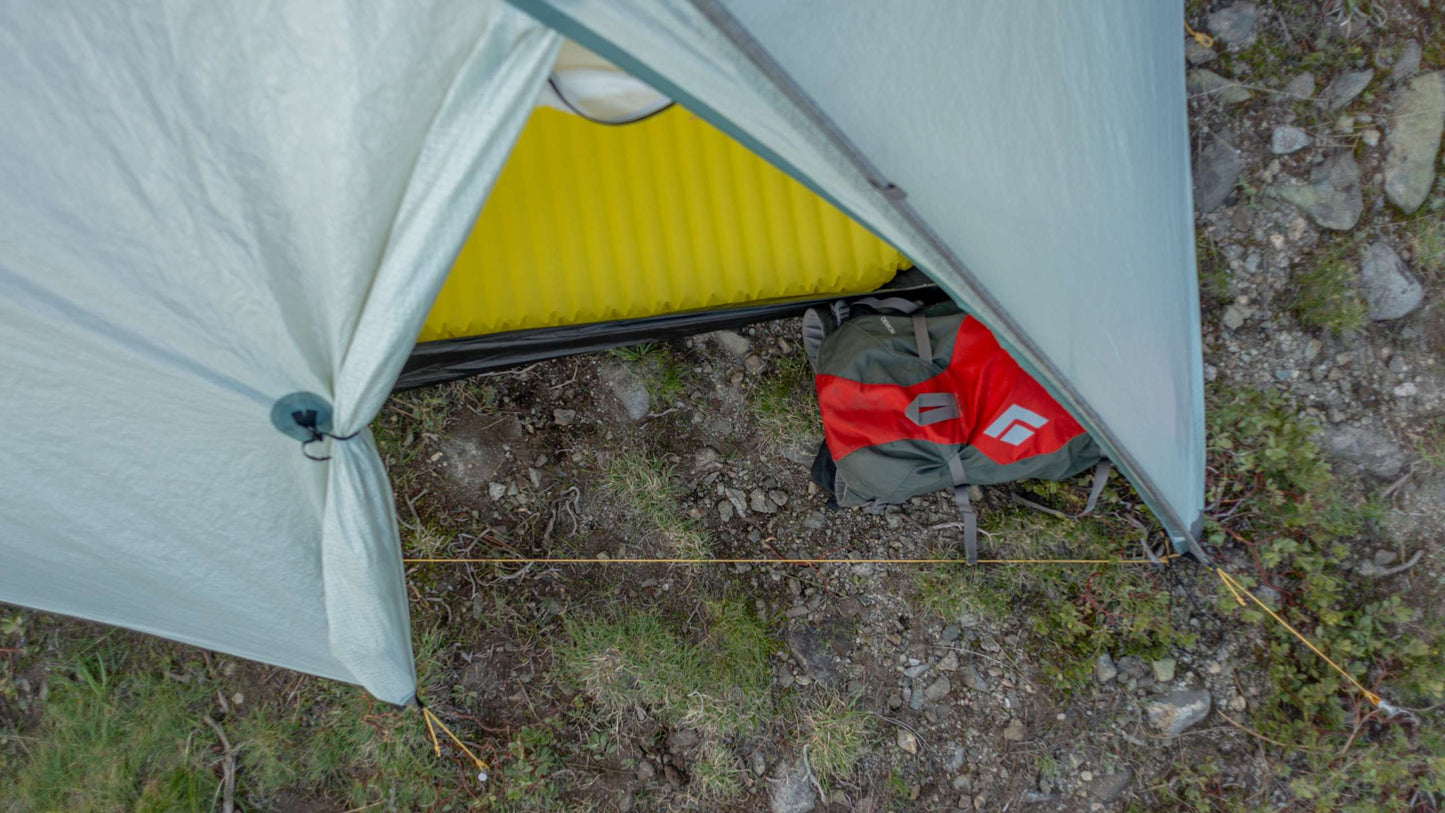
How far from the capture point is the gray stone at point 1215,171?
2.34 meters

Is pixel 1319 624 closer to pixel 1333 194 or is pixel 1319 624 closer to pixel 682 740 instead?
pixel 1333 194

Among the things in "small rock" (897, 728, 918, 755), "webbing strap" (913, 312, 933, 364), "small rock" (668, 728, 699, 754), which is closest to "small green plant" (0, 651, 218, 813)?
"small rock" (668, 728, 699, 754)

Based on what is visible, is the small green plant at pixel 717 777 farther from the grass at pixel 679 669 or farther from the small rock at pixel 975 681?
the small rock at pixel 975 681

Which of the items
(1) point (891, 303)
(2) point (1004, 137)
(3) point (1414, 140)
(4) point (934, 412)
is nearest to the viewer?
(2) point (1004, 137)

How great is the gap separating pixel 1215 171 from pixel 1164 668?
147 cm

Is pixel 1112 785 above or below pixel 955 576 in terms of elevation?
below

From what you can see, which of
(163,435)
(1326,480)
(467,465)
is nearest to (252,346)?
(163,435)

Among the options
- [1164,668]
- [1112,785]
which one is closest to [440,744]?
[1112,785]

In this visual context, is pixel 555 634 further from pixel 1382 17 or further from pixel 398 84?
pixel 1382 17

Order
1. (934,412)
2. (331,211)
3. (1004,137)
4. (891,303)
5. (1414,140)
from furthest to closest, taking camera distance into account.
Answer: (1414,140)
(891,303)
(934,412)
(1004,137)
(331,211)

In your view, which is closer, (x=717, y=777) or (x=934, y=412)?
(x=934, y=412)

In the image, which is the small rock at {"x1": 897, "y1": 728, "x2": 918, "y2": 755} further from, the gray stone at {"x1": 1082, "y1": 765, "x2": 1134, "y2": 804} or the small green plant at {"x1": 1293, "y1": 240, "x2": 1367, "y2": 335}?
the small green plant at {"x1": 1293, "y1": 240, "x2": 1367, "y2": 335}

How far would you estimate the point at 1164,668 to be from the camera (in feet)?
7.41

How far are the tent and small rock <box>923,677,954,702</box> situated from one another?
1.07 metres
